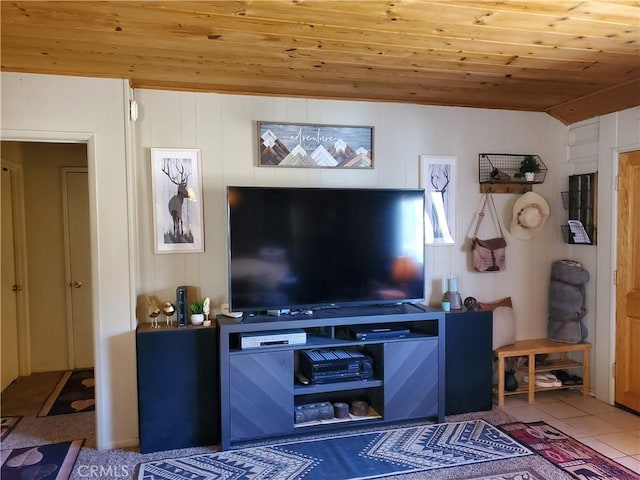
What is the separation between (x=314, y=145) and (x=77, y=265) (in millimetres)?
2580

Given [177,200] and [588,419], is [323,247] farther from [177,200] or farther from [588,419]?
[588,419]

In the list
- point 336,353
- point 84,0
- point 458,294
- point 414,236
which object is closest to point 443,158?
point 414,236

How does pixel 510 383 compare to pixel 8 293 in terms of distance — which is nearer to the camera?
pixel 510 383

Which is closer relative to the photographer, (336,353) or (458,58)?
(458,58)

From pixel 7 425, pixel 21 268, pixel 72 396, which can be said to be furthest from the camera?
pixel 21 268

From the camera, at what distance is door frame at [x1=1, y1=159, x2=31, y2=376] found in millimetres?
4039

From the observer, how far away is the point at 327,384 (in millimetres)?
2984

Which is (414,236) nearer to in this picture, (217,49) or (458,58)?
(458,58)

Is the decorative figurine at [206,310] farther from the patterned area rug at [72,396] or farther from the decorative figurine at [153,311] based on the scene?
the patterned area rug at [72,396]

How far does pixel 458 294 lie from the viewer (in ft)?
11.3

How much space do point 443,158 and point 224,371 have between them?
219 cm

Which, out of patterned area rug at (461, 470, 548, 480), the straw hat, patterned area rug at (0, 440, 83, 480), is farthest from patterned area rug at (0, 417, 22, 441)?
the straw hat

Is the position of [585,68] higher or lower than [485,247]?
higher

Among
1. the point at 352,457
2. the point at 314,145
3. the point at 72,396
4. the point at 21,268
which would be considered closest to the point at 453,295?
the point at 352,457
